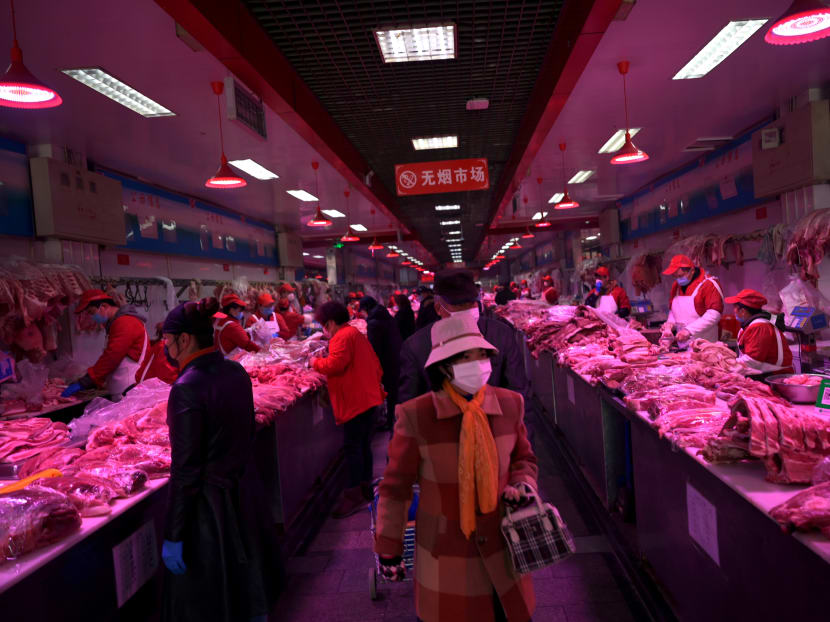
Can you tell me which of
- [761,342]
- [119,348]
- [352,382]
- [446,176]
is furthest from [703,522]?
[446,176]

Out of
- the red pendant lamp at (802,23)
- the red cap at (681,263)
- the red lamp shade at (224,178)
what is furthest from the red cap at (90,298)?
the red cap at (681,263)

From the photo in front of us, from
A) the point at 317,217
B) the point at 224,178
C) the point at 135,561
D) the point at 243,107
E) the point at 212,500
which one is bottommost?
the point at 135,561

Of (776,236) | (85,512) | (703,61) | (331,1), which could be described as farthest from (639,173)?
(85,512)

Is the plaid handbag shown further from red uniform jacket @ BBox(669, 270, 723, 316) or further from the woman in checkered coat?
red uniform jacket @ BBox(669, 270, 723, 316)

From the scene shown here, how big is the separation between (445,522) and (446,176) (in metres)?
6.86

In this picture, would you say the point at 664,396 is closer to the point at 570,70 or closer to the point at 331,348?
the point at 331,348

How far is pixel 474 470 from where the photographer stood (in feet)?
6.28

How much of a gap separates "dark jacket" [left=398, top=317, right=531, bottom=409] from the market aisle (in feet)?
4.60

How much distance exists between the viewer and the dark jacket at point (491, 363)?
10.1 ft

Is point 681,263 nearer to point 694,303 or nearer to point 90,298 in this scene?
point 694,303

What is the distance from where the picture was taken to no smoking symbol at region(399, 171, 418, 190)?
803 cm

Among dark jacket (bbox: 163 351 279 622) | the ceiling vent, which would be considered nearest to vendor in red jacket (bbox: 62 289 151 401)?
the ceiling vent

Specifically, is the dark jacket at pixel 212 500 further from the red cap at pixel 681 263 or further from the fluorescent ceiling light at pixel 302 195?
the fluorescent ceiling light at pixel 302 195

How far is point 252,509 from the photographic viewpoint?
8.84 feet
